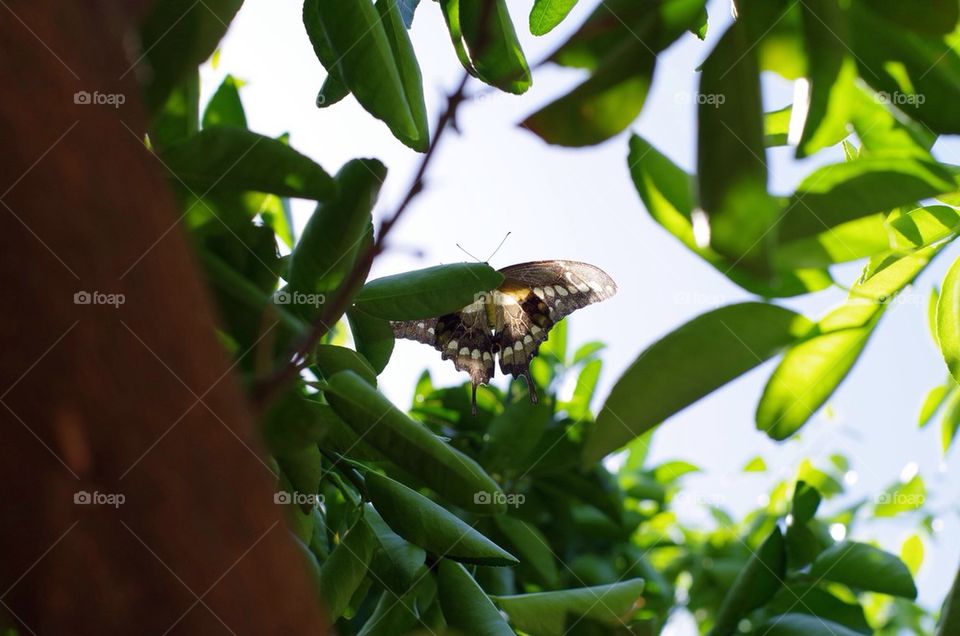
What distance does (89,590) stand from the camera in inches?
14.6

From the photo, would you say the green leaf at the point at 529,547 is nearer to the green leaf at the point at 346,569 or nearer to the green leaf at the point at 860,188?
the green leaf at the point at 346,569

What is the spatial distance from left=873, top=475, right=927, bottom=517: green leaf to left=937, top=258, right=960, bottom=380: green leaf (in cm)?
126

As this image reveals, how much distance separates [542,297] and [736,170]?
3.00 feet

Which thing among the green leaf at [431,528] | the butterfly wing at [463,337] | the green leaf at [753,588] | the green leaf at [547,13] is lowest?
the green leaf at [753,588]

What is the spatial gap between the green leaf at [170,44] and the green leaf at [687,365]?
38 centimetres

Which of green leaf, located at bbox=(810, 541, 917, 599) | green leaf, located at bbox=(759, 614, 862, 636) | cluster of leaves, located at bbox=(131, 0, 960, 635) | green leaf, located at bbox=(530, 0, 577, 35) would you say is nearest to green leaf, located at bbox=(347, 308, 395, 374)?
cluster of leaves, located at bbox=(131, 0, 960, 635)

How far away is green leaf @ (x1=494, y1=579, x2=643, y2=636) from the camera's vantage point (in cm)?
86

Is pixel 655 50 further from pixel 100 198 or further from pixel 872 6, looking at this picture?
pixel 100 198

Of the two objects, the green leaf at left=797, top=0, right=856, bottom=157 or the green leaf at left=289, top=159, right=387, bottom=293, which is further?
the green leaf at left=289, top=159, right=387, bottom=293

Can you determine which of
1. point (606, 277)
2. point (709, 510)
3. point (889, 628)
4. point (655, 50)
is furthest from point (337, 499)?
point (889, 628)

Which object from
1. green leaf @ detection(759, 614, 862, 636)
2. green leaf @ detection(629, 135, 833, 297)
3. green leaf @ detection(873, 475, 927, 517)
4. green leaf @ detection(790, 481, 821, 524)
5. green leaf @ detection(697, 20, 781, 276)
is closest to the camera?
green leaf @ detection(697, 20, 781, 276)

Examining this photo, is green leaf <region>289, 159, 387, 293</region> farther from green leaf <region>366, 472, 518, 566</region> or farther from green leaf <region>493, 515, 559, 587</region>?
green leaf <region>493, 515, 559, 587</region>

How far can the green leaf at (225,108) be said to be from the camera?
1024mm

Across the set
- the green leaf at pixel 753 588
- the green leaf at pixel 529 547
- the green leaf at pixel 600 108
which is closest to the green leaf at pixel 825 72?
the green leaf at pixel 600 108
